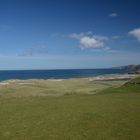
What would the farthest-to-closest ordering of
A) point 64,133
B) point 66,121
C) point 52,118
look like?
point 52,118
point 66,121
point 64,133

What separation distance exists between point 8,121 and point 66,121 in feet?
14.1

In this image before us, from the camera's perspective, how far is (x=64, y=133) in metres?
15.6

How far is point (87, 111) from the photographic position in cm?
2256

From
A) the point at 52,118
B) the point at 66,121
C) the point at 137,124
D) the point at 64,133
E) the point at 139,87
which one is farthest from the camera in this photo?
the point at 139,87

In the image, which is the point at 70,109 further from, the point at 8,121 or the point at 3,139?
the point at 3,139

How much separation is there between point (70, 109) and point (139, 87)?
2242cm

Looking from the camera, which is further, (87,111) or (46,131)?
(87,111)

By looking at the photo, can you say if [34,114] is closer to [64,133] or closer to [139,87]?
[64,133]

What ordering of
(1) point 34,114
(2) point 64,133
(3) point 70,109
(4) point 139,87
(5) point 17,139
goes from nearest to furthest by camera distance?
1. (5) point 17,139
2. (2) point 64,133
3. (1) point 34,114
4. (3) point 70,109
5. (4) point 139,87

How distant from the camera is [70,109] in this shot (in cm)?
2386

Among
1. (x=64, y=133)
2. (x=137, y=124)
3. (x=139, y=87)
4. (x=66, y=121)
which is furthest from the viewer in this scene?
(x=139, y=87)

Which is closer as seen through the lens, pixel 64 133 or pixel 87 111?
pixel 64 133

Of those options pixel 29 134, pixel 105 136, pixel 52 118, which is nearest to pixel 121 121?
pixel 105 136

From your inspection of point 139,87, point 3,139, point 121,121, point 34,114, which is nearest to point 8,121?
point 34,114
